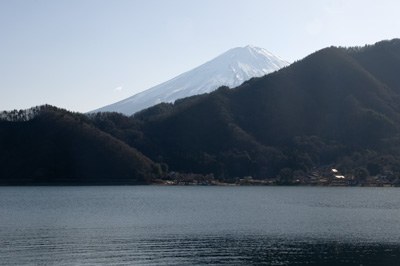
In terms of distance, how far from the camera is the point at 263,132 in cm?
17475

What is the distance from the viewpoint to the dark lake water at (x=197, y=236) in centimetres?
3247

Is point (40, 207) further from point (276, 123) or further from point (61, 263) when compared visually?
point (276, 123)

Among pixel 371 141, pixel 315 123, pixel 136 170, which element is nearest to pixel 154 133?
pixel 136 170

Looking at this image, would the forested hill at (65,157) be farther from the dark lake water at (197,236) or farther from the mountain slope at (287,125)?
the dark lake water at (197,236)

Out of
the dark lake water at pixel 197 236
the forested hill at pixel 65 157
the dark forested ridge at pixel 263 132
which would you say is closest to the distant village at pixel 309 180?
the dark forested ridge at pixel 263 132

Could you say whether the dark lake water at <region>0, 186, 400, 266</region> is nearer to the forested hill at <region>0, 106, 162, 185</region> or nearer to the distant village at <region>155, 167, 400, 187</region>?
the distant village at <region>155, 167, 400, 187</region>

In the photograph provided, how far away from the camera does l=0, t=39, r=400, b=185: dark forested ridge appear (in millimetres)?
141375

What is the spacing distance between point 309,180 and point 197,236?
4002 inches

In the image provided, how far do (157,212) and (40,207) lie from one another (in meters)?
16.5

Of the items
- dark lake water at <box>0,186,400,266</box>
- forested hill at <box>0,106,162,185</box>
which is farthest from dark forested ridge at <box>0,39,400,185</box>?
dark lake water at <box>0,186,400,266</box>

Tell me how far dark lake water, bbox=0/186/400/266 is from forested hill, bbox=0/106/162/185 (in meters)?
71.7

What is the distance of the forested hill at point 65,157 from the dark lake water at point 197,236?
235 feet

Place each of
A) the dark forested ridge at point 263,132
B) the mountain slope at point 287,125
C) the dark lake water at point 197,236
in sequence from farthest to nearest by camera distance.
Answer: the mountain slope at point 287,125
the dark forested ridge at point 263,132
the dark lake water at point 197,236

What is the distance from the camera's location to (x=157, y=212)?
199 feet
